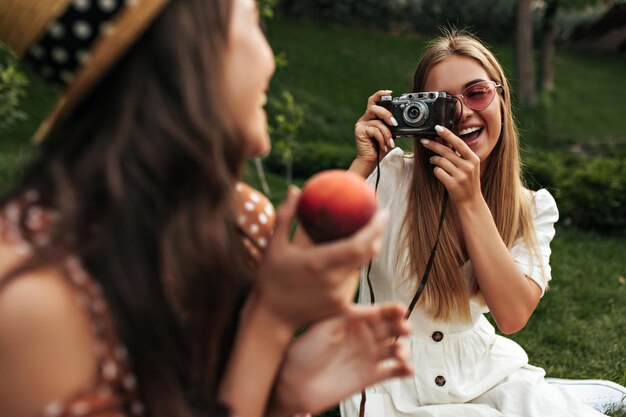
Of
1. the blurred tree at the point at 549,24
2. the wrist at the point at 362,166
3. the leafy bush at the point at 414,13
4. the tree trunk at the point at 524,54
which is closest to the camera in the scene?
the wrist at the point at 362,166

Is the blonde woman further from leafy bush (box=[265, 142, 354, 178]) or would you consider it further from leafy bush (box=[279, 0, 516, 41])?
leafy bush (box=[279, 0, 516, 41])

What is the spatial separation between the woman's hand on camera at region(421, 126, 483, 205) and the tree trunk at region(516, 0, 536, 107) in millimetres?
12079

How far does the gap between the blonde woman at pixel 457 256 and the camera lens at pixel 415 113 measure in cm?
8

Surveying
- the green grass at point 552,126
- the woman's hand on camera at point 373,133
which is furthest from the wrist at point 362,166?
the green grass at point 552,126

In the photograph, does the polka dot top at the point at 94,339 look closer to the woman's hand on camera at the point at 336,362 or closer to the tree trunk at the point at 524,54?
the woman's hand on camera at the point at 336,362

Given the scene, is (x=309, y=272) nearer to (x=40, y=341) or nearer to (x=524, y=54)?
(x=40, y=341)

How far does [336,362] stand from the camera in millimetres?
1124

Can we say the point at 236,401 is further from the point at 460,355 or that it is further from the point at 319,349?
the point at 460,355

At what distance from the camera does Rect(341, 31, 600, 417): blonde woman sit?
6.81ft

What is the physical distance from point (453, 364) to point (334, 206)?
4.34 ft

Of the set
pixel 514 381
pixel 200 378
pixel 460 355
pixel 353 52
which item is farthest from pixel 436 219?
pixel 353 52

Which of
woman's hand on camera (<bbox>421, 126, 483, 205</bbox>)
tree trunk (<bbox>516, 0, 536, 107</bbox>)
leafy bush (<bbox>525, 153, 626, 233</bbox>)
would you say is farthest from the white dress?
tree trunk (<bbox>516, 0, 536, 107</bbox>)

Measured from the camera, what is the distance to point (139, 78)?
96cm

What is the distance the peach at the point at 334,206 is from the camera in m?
1.00
